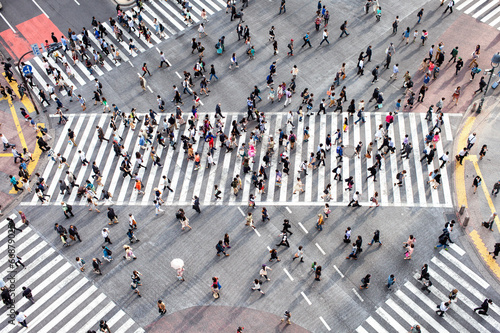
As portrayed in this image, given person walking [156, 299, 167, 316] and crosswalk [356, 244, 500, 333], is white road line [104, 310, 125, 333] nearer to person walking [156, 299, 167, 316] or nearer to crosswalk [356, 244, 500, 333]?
person walking [156, 299, 167, 316]

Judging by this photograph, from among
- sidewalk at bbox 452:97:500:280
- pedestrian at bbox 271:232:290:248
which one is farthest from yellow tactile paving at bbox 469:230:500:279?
pedestrian at bbox 271:232:290:248

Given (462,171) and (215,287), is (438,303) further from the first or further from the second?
(215,287)

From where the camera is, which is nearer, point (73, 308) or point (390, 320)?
point (390, 320)

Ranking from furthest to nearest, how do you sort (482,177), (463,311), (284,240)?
1. (482,177)
2. (284,240)
3. (463,311)

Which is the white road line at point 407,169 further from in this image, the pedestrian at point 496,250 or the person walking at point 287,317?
the person walking at point 287,317

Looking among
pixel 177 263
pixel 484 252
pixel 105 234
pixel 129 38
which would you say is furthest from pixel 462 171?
pixel 129 38

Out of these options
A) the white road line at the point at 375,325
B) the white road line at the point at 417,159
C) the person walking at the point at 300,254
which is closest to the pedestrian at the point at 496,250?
the white road line at the point at 417,159
